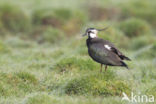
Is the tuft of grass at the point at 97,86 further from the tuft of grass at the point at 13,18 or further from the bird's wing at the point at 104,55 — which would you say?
the tuft of grass at the point at 13,18

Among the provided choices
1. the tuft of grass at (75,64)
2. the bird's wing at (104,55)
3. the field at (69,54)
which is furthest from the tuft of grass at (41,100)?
the tuft of grass at (75,64)

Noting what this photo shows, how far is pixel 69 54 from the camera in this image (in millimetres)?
9875

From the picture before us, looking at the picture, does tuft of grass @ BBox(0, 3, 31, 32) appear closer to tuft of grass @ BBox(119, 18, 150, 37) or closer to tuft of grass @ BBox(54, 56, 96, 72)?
tuft of grass @ BBox(119, 18, 150, 37)

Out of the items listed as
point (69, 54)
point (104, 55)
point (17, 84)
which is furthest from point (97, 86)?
point (69, 54)

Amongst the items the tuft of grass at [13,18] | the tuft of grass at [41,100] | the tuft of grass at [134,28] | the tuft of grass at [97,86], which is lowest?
the tuft of grass at [41,100]

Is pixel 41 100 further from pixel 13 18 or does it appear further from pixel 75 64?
pixel 13 18

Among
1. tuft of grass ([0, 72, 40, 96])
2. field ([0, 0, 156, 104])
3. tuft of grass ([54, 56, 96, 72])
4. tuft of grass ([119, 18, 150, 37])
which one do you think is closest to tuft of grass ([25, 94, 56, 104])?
field ([0, 0, 156, 104])

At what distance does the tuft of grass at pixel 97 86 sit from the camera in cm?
659

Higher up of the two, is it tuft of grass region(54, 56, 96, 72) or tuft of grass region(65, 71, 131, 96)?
tuft of grass region(54, 56, 96, 72)

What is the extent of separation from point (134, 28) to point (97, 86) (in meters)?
8.11

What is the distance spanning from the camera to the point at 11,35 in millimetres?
14492

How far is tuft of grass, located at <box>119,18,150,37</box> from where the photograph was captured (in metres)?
14.4

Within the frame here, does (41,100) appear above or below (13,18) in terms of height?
below

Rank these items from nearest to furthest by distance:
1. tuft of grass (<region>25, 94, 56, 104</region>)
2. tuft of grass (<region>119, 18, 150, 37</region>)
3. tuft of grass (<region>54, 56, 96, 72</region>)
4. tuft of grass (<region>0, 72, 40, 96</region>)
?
tuft of grass (<region>25, 94, 56, 104</region>) → tuft of grass (<region>0, 72, 40, 96</region>) → tuft of grass (<region>54, 56, 96, 72</region>) → tuft of grass (<region>119, 18, 150, 37</region>)
